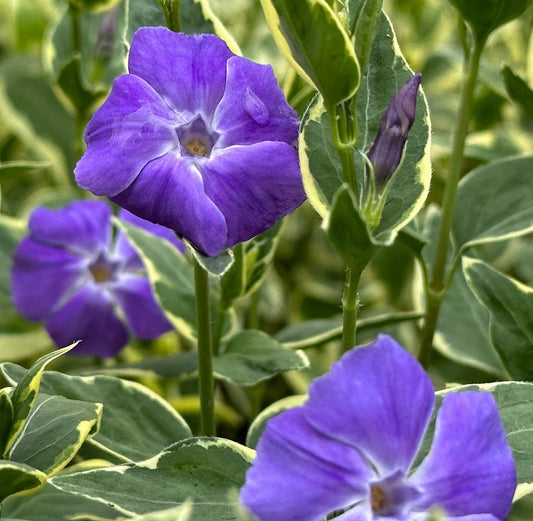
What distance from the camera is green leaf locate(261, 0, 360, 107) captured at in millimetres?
596

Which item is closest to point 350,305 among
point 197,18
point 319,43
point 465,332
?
point 319,43

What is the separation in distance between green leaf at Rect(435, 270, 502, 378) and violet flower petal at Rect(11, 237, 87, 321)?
505 millimetres

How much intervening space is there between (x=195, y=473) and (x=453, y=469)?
0.66 ft

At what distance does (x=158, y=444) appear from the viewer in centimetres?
85

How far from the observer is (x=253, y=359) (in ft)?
2.98

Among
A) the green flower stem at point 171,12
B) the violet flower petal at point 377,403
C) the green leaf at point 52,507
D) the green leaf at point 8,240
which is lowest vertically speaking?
the green leaf at point 52,507

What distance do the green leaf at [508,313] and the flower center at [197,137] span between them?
→ 31cm

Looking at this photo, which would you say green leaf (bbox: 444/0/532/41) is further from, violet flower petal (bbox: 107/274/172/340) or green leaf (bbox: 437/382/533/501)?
violet flower petal (bbox: 107/274/172/340)

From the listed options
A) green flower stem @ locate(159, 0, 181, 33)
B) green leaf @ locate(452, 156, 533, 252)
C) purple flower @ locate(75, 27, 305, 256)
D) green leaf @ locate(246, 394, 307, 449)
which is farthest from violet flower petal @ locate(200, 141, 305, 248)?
green leaf @ locate(452, 156, 533, 252)

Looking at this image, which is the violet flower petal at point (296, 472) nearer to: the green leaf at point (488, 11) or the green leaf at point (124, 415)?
the green leaf at point (124, 415)

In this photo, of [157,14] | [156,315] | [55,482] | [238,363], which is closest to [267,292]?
[156,315]

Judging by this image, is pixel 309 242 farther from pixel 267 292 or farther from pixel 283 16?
pixel 283 16

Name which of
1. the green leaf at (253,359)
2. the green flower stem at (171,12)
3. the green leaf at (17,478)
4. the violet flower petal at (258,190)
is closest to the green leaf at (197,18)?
the green flower stem at (171,12)

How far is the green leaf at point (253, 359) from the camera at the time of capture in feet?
2.84
